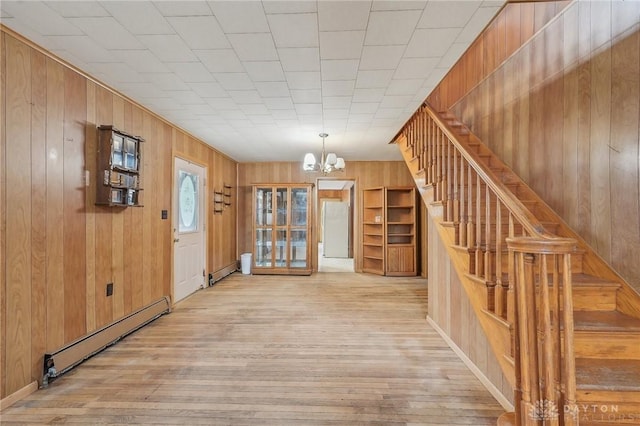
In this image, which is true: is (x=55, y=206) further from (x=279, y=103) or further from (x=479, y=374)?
(x=479, y=374)

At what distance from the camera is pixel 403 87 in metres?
2.60

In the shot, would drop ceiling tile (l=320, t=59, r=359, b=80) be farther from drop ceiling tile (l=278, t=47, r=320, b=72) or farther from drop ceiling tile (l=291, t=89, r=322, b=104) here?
drop ceiling tile (l=291, t=89, r=322, b=104)

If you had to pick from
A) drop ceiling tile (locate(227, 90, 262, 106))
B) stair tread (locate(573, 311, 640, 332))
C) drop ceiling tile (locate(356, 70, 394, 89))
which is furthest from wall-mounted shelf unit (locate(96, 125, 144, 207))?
stair tread (locate(573, 311, 640, 332))

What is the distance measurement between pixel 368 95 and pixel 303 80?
0.71m

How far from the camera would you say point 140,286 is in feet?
10.1

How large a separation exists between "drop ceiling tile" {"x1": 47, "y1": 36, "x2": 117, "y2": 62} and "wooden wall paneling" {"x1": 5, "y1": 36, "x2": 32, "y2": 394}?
9.2 inches

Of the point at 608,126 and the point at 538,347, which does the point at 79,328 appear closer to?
the point at 538,347

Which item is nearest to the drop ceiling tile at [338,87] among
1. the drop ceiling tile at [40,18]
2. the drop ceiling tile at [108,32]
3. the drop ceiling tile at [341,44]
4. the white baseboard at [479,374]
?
the drop ceiling tile at [341,44]

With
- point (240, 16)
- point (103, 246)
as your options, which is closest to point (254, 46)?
point (240, 16)

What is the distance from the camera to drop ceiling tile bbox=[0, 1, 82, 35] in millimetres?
1582

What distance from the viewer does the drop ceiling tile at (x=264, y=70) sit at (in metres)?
2.18

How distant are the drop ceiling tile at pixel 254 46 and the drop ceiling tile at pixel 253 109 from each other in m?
0.89

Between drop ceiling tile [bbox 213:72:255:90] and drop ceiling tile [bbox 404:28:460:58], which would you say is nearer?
drop ceiling tile [bbox 404:28:460:58]

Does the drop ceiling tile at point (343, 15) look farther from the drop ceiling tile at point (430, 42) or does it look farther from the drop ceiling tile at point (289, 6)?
the drop ceiling tile at point (430, 42)
